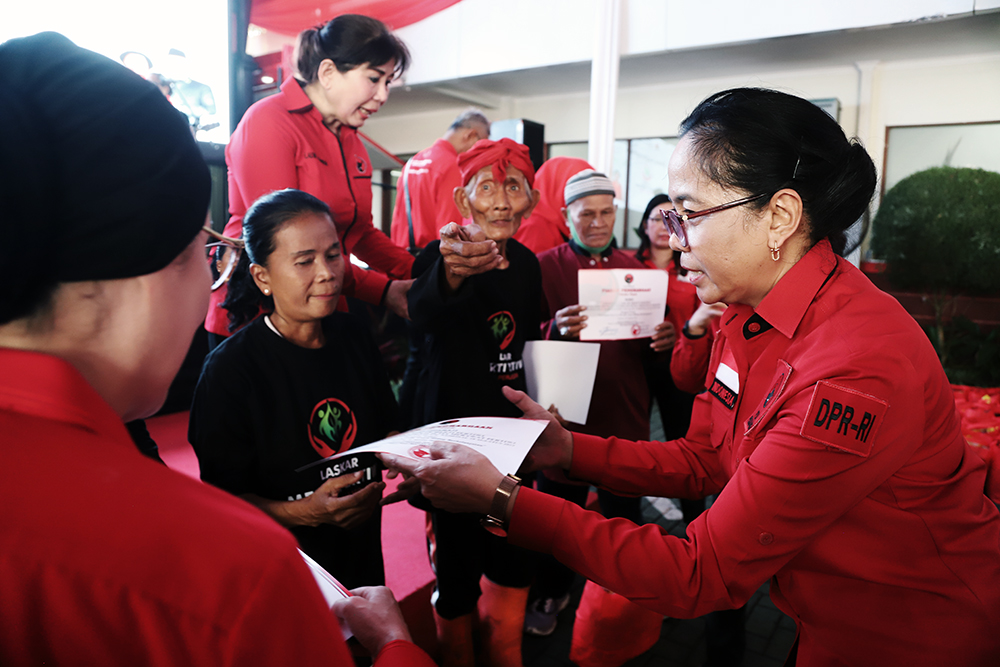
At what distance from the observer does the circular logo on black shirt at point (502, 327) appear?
6.93 ft

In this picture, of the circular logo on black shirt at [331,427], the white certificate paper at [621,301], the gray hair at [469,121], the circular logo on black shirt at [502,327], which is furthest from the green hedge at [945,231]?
the circular logo on black shirt at [331,427]

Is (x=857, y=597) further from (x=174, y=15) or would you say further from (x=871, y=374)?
(x=174, y=15)

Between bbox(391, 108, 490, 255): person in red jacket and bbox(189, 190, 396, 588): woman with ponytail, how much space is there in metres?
2.45

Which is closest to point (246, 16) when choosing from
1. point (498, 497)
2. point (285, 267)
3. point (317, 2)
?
point (317, 2)

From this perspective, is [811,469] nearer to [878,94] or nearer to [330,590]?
[330,590]

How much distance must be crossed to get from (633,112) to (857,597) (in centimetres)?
866

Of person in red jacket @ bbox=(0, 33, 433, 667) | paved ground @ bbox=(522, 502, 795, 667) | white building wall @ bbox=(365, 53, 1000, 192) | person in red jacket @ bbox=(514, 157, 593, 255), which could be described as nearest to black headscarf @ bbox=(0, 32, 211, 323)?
person in red jacket @ bbox=(0, 33, 433, 667)

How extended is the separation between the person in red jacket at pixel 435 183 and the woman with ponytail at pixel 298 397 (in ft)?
8.05

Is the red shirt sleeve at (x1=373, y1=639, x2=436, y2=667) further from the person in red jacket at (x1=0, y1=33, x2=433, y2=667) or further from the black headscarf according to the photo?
the black headscarf

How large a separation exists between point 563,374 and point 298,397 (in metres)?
0.93

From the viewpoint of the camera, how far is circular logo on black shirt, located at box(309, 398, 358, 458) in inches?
64.2

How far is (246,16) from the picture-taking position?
15.7 feet

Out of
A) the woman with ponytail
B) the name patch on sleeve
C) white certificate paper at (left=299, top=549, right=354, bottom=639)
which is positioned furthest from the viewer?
the woman with ponytail

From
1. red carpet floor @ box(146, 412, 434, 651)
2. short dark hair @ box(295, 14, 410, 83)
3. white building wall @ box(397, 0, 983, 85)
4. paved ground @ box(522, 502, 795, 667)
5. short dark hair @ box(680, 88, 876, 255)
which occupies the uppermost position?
white building wall @ box(397, 0, 983, 85)
